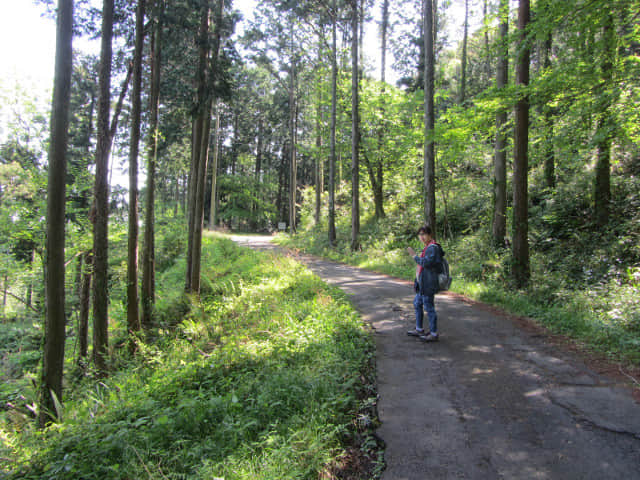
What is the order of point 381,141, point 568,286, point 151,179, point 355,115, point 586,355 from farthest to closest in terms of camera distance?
point 381,141 < point 355,115 < point 151,179 < point 568,286 < point 586,355

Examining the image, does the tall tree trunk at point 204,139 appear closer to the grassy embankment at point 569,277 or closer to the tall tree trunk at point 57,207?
the tall tree trunk at point 57,207

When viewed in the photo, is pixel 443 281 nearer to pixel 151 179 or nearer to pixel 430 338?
pixel 430 338

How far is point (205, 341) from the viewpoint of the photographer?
8227 millimetres

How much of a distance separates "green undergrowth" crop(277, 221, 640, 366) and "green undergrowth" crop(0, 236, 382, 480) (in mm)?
3833

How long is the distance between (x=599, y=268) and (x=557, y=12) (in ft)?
20.3

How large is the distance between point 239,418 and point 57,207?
16.1ft

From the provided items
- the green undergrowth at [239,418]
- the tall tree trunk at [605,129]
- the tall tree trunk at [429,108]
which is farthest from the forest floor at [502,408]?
the tall tree trunk at [429,108]

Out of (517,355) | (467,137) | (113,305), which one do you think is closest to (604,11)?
(467,137)

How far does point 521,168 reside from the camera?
8922mm

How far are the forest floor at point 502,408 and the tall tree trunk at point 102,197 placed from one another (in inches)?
280

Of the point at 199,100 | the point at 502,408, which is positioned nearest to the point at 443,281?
the point at 502,408

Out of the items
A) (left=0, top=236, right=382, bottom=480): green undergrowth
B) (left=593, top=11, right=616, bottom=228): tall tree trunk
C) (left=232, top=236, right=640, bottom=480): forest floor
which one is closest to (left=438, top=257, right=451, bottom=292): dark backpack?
(left=232, top=236, right=640, bottom=480): forest floor

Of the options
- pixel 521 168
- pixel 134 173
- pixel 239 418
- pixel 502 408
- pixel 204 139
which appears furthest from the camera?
pixel 204 139

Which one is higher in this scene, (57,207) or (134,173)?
(134,173)
